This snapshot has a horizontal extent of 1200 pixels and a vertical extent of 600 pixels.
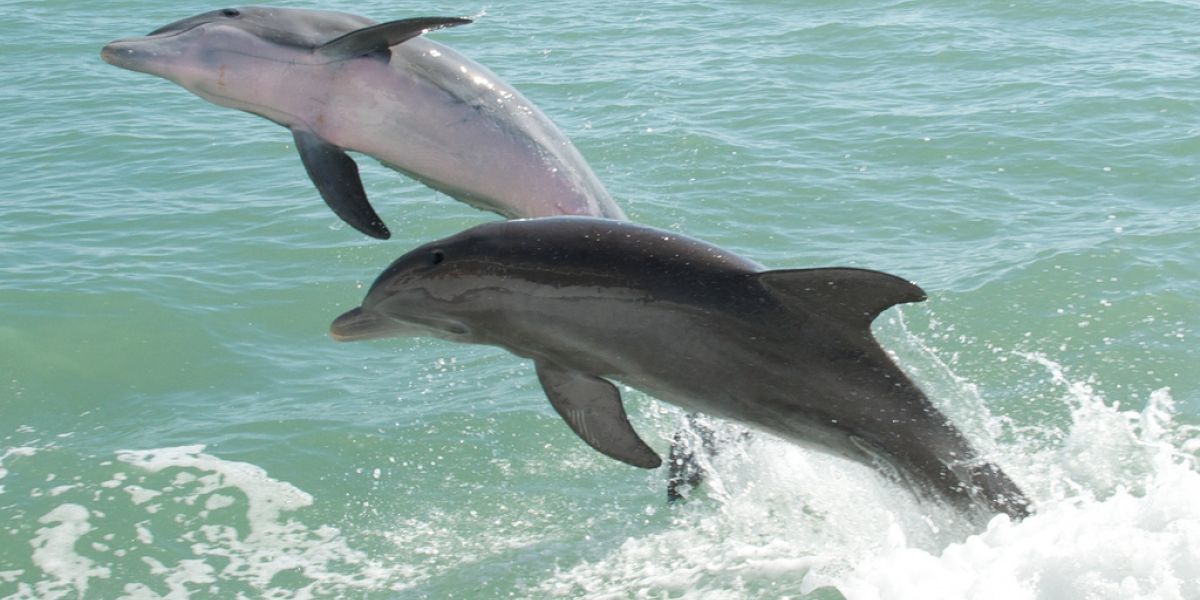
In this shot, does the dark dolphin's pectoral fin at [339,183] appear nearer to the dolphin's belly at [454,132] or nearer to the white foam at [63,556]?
the dolphin's belly at [454,132]

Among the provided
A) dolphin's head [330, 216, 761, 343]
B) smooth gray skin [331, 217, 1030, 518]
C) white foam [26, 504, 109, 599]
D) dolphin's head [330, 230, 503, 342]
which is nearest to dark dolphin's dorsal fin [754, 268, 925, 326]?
→ smooth gray skin [331, 217, 1030, 518]

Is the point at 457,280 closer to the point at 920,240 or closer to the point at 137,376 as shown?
the point at 137,376

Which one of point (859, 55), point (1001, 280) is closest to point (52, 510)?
Answer: point (1001, 280)

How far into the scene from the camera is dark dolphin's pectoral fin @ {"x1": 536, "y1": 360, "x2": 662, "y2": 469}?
705 centimetres

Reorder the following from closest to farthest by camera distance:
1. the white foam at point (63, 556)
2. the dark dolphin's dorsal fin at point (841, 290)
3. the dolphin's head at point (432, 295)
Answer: the dark dolphin's dorsal fin at point (841, 290) < the dolphin's head at point (432, 295) < the white foam at point (63, 556)

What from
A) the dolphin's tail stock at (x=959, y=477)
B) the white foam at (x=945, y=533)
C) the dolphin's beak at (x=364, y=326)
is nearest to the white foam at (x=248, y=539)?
the white foam at (x=945, y=533)

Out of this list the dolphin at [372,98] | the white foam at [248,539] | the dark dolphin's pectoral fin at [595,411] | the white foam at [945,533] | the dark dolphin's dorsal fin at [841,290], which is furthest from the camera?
the white foam at [248,539]

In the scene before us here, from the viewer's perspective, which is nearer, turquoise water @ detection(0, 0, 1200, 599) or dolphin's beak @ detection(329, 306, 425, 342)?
dolphin's beak @ detection(329, 306, 425, 342)

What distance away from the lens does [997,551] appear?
798 centimetres

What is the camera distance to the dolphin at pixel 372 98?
25.3ft

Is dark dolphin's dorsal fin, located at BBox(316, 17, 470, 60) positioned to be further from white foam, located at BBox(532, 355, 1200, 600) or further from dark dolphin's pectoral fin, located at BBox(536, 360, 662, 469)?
white foam, located at BBox(532, 355, 1200, 600)

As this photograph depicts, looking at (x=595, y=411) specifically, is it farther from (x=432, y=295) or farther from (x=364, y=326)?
(x=364, y=326)

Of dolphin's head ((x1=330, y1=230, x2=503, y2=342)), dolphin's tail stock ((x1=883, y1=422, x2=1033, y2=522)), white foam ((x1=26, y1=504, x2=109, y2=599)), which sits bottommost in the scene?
white foam ((x1=26, y1=504, x2=109, y2=599))

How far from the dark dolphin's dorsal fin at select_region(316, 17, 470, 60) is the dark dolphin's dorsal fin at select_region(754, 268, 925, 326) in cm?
195
